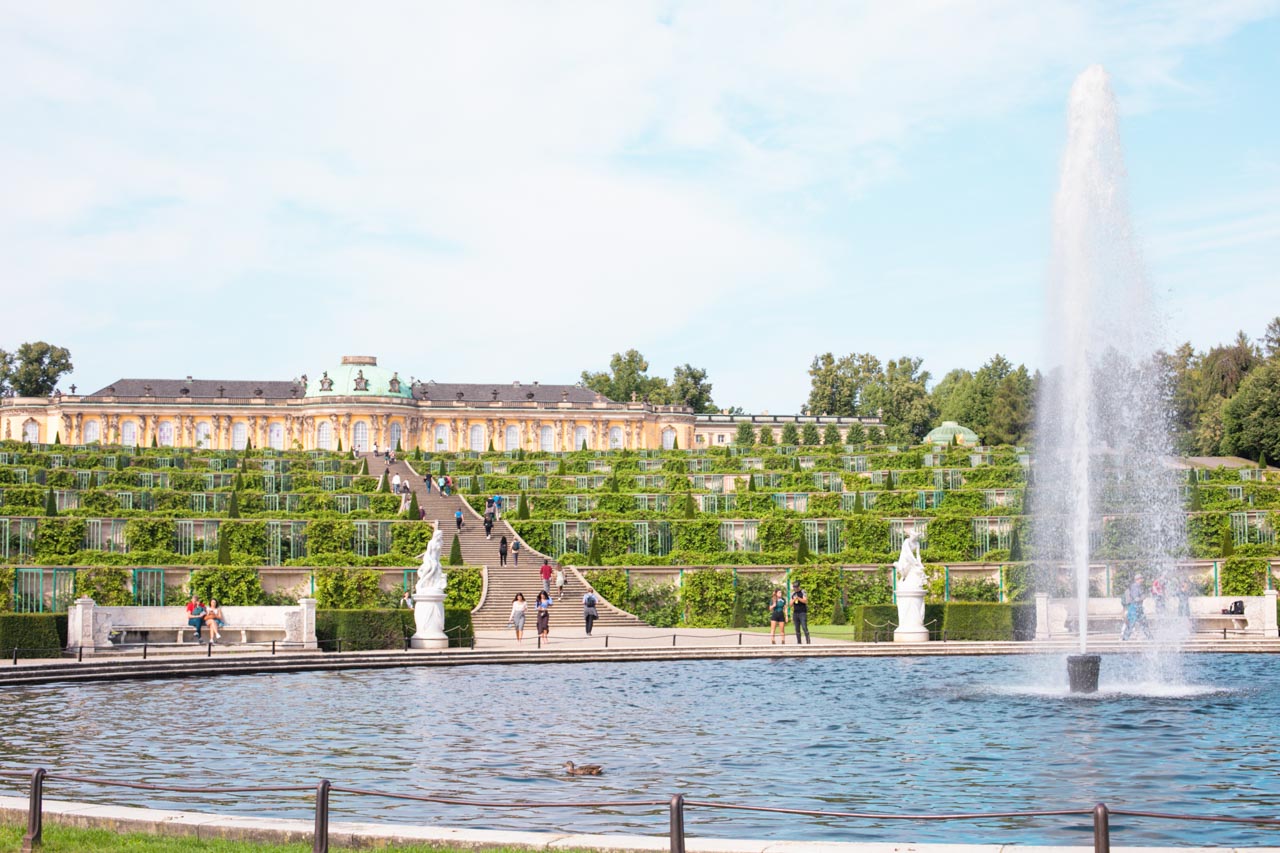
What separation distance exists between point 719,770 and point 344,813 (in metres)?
4.65

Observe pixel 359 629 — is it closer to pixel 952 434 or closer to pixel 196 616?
pixel 196 616

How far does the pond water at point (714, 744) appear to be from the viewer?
14.4 metres

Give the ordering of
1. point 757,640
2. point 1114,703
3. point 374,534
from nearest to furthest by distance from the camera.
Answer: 1. point 1114,703
2. point 757,640
3. point 374,534

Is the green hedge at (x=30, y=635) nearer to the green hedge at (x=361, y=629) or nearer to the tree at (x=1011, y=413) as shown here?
the green hedge at (x=361, y=629)

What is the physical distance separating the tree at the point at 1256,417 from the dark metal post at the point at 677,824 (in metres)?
86.5

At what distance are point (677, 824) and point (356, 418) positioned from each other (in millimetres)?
125978

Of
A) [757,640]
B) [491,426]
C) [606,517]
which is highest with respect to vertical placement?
[491,426]

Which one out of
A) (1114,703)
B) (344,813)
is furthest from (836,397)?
(344,813)

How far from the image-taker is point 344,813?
14.1m

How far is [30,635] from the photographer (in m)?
31.0

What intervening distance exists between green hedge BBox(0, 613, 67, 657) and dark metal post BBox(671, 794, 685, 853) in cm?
2487

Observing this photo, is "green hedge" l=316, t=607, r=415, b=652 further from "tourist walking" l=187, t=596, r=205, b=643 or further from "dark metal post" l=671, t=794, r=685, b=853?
"dark metal post" l=671, t=794, r=685, b=853

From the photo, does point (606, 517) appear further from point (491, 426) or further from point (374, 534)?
point (491, 426)

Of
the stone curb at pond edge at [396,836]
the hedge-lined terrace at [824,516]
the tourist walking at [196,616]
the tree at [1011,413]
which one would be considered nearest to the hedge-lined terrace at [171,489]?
the hedge-lined terrace at [824,516]
